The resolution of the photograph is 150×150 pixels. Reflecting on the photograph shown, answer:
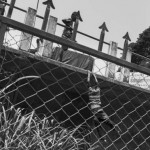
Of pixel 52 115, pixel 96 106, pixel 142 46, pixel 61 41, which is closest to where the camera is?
pixel 61 41

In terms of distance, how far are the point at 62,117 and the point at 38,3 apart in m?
2.24

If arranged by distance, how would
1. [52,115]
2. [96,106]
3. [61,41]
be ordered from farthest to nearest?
[52,115], [96,106], [61,41]

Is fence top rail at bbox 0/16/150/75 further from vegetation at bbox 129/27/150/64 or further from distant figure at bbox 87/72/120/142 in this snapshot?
vegetation at bbox 129/27/150/64

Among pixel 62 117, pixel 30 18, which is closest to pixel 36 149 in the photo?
pixel 30 18

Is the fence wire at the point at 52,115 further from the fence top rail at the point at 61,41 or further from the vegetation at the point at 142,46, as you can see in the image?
the vegetation at the point at 142,46

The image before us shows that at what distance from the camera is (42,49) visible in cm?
519

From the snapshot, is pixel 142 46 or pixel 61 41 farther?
pixel 142 46

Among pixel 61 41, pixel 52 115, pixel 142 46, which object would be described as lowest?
pixel 52 115

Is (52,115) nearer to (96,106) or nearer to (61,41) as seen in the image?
(96,106)

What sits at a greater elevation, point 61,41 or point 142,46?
point 142,46

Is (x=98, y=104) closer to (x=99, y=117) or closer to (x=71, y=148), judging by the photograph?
(x=99, y=117)

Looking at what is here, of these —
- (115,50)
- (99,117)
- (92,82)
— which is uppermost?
(115,50)

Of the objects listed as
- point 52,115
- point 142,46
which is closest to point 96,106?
point 52,115

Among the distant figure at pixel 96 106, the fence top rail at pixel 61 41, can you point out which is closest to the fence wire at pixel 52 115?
the distant figure at pixel 96 106
